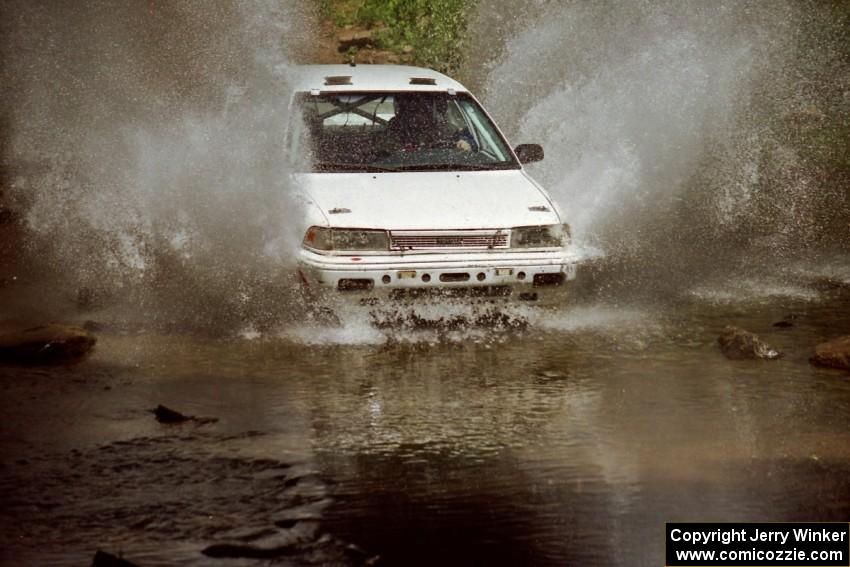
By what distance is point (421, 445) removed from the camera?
5.75 meters

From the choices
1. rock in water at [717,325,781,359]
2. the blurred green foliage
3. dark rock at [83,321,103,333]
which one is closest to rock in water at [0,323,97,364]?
dark rock at [83,321,103,333]

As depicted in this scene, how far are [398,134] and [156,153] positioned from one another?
3.87 meters

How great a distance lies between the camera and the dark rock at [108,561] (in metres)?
4.20

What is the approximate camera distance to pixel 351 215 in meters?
7.64

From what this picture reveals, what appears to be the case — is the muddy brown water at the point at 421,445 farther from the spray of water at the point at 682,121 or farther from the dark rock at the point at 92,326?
the spray of water at the point at 682,121

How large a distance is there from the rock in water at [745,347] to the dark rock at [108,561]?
4.30 m


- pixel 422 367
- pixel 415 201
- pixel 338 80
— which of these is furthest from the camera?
pixel 338 80

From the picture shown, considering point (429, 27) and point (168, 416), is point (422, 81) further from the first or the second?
point (429, 27)

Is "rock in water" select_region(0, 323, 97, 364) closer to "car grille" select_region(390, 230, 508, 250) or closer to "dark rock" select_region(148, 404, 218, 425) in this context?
"dark rock" select_region(148, 404, 218, 425)

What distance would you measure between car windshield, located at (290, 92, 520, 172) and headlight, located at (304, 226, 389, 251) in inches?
41.0

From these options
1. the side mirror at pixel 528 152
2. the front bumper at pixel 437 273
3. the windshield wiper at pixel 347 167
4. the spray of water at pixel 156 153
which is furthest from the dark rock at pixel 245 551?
the side mirror at pixel 528 152
